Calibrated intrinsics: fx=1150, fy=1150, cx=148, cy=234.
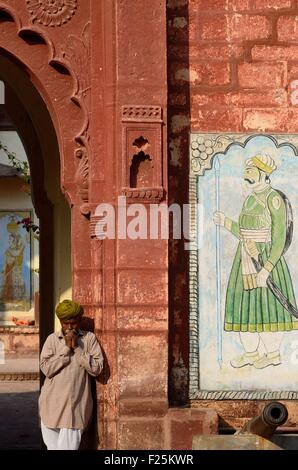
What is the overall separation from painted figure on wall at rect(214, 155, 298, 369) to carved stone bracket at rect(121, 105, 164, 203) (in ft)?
1.91

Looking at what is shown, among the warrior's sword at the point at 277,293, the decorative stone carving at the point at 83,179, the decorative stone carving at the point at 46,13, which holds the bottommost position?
the warrior's sword at the point at 277,293

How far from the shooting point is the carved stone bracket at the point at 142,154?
26.8ft

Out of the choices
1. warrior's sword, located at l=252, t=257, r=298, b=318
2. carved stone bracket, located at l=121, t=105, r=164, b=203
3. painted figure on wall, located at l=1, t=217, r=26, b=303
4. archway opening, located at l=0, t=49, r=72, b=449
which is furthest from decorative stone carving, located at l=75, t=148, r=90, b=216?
painted figure on wall, located at l=1, t=217, r=26, b=303

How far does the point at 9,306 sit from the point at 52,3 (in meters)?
19.6

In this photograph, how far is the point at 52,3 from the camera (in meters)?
8.47

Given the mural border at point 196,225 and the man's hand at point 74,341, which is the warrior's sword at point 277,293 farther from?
the man's hand at point 74,341

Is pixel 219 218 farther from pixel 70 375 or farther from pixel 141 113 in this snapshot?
pixel 70 375

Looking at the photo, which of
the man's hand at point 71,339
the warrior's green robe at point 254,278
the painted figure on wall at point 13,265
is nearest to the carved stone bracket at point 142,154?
the warrior's green robe at point 254,278

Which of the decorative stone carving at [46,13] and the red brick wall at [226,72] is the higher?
the decorative stone carving at [46,13]

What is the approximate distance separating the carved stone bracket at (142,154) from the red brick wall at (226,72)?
0.25 metres

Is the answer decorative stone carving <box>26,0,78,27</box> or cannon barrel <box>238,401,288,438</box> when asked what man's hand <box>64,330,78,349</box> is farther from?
decorative stone carving <box>26,0,78,27</box>

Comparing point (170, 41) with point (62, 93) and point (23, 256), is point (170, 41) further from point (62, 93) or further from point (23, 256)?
point (23, 256)

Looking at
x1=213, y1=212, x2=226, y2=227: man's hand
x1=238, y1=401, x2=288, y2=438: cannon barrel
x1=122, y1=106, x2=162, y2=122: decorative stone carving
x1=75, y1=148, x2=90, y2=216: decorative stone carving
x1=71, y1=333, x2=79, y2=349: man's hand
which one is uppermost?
x1=122, y1=106, x2=162, y2=122: decorative stone carving

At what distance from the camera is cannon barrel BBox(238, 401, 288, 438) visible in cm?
671
